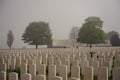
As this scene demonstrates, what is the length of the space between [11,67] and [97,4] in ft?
100

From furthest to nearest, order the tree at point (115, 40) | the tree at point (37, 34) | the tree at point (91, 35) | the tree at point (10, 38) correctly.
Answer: the tree at point (115, 40) < the tree at point (37, 34) < the tree at point (10, 38) < the tree at point (91, 35)

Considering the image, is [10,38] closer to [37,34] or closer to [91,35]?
[37,34]

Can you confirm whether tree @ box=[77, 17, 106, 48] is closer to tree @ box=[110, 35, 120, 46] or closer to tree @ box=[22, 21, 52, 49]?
tree @ box=[110, 35, 120, 46]

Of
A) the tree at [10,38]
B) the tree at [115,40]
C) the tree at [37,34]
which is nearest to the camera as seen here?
the tree at [10,38]

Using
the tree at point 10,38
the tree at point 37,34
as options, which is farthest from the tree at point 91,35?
the tree at point 10,38

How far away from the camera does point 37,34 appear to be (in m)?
33.5

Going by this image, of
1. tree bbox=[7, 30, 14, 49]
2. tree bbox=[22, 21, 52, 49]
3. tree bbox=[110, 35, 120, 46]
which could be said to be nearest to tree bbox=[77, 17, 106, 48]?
tree bbox=[110, 35, 120, 46]

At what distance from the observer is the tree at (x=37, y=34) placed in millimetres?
32875

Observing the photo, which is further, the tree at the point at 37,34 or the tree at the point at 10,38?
the tree at the point at 37,34

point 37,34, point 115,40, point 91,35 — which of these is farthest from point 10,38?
point 115,40

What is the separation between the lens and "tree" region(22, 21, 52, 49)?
3288 cm

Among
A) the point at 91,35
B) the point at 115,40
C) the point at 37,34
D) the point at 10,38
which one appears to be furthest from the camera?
the point at 115,40

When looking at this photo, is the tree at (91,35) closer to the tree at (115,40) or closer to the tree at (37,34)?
the tree at (115,40)

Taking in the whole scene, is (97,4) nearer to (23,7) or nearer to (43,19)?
(43,19)
